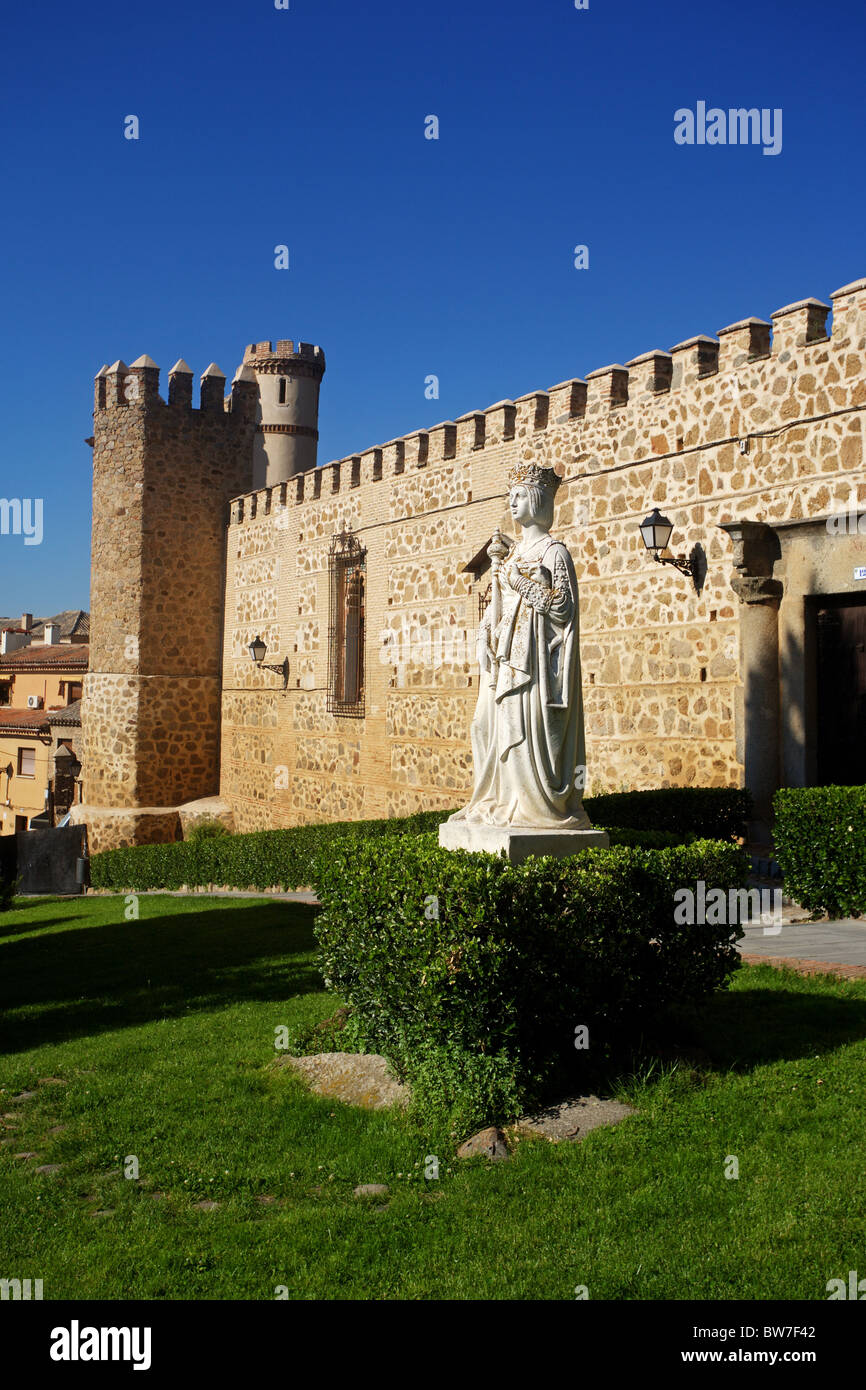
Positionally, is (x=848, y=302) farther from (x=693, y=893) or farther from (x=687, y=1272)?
(x=687, y=1272)

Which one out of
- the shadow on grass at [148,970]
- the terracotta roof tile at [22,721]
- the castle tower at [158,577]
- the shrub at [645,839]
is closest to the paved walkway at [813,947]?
the shrub at [645,839]

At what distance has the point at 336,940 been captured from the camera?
572 centimetres

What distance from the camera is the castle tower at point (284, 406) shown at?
24.9m

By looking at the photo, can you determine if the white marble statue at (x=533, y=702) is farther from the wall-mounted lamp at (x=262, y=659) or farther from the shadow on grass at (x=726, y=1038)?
the wall-mounted lamp at (x=262, y=659)

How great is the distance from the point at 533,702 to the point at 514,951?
1.35 meters

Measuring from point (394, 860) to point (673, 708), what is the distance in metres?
7.24

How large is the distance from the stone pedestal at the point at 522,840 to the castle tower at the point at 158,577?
1876cm

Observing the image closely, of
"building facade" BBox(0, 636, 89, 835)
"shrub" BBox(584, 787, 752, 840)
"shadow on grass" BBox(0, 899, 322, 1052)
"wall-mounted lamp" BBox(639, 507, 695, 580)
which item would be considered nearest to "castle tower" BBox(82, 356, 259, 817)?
"building facade" BBox(0, 636, 89, 835)

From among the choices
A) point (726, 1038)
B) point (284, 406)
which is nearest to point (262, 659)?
point (284, 406)

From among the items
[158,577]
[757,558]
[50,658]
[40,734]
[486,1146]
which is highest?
[158,577]

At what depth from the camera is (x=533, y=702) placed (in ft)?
18.4

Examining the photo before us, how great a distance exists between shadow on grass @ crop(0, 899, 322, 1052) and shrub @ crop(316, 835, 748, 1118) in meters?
2.63

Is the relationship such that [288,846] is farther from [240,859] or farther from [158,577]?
[158,577]

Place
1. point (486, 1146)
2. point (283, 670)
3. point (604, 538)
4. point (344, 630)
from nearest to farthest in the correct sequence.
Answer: point (486, 1146) → point (604, 538) → point (344, 630) → point (283, 670)
